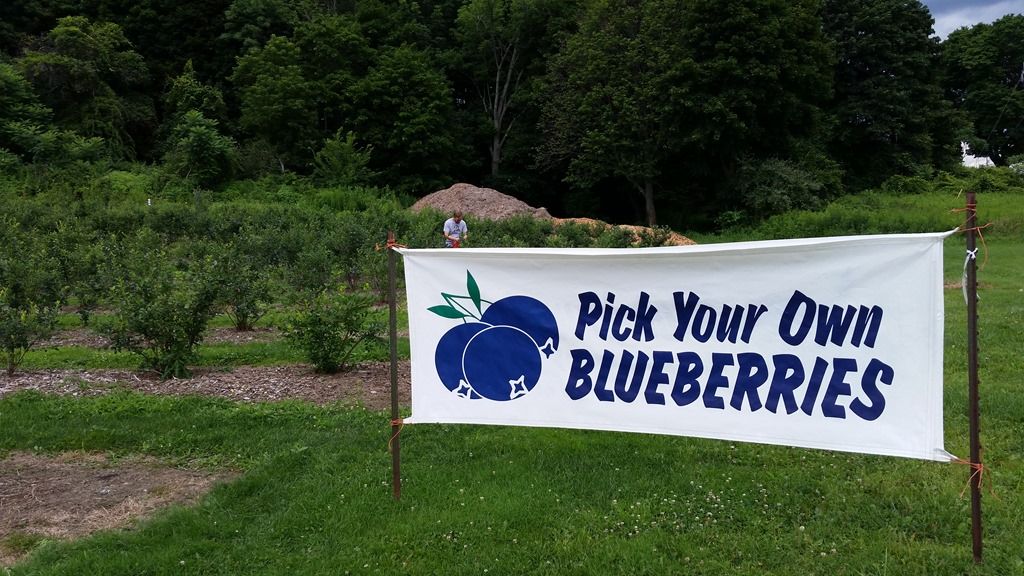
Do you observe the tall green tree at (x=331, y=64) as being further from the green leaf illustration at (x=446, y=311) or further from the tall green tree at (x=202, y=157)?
the green leaf illustration at (x=446, y=311)

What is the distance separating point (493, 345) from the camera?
14.2 feet

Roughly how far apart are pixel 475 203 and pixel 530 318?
100 feet

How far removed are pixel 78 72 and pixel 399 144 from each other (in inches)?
711

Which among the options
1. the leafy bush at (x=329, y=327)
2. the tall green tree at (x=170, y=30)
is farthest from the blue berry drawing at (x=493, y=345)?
the tall green tree at (x=170, y=30)

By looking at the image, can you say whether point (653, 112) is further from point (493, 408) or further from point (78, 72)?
point (493, 408)

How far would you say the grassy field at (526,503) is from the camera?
3.80 metres

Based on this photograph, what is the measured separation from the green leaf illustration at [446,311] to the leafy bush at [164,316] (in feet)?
13.5

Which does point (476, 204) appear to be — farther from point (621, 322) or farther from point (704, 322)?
point (704, 322)

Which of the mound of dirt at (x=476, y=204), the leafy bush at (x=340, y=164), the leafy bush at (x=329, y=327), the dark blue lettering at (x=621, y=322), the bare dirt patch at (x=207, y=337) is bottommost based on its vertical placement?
the bare dirt patch at (x=207, y=337)

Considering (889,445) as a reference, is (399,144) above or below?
above

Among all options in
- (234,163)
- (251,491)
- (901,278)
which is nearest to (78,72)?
(234,163)

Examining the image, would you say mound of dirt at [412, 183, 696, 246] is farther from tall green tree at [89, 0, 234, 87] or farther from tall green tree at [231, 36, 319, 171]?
tall green tree at [89, 0, 234, 87]

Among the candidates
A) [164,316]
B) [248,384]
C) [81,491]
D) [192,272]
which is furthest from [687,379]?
[192,272]

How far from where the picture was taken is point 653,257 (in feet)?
12.9
